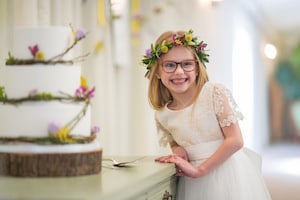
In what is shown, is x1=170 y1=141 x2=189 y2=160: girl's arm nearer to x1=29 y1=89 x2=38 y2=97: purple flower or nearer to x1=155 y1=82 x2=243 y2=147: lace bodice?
x1=155 y1=82 x2=243 y2=147: lace bodice

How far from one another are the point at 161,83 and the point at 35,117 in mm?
718

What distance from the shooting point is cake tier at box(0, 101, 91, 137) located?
1114 mm

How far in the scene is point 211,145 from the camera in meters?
1.62

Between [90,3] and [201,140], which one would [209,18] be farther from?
[201,140]

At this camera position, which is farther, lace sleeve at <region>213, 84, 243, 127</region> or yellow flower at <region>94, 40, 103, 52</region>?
yellow flower at <region>94, 40, 103, 52</region>

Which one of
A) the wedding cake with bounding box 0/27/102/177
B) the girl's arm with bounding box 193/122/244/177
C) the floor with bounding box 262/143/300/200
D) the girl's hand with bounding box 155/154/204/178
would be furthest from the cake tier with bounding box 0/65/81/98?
the floor with bounding box 262/143/300/200

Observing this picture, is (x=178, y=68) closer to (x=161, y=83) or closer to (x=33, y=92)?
(x=161, y=83)

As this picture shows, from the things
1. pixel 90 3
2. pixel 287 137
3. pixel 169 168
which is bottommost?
pixel 287 137

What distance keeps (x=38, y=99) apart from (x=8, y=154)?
139 millimetres

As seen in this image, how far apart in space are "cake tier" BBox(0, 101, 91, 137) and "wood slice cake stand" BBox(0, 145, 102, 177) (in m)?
0.06

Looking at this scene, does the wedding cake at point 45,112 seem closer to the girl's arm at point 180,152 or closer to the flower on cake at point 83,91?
the flower on cake at point 83,91

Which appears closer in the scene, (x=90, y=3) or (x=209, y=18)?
(x=90, y=3)

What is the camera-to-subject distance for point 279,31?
8.26 m

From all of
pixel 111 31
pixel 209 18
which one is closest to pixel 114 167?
pixel 111 31
